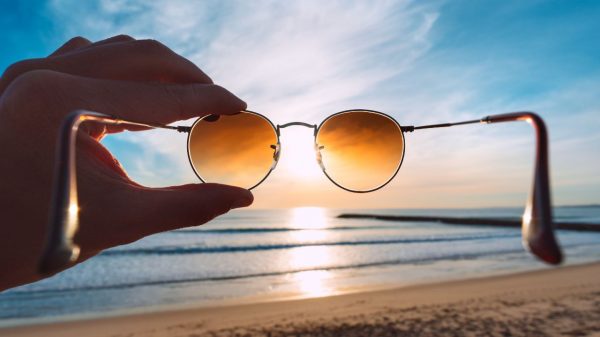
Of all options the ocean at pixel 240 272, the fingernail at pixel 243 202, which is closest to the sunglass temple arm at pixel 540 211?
the fingernail at pixel 243 202

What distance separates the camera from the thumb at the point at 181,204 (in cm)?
144

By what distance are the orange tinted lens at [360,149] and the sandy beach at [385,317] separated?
5.50 m

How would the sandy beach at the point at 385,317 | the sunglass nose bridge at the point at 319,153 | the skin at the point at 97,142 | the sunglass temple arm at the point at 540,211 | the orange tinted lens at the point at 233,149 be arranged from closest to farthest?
the sunglass temple arm at the point at 540,211 → the skin at the point at 97,142 → the orange tinted lens at the point at 233,149 → the sunglass nose bridge at the point at 319,153 → the sandy beach at the point at 385,317

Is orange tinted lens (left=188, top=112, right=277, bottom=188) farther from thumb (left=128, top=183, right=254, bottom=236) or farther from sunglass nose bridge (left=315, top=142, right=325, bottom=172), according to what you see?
thumb (left=128, top=183, right=254, bottom=236)

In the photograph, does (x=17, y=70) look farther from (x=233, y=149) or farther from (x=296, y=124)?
(x=296, y=124)

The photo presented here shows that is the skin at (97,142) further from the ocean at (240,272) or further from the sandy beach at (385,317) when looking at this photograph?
the ocean at (240,272)

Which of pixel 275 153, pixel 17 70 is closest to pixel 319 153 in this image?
pixel 275 153

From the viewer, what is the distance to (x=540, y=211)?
39.1 inches

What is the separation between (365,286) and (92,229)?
11.5 metres

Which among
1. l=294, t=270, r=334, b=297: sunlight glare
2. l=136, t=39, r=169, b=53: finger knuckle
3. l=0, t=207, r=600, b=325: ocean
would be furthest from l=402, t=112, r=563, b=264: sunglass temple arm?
l=294, t=270, r=334, b=297: sunlight glare

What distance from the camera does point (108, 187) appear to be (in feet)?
4.47

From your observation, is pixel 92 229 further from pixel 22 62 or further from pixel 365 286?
pixel 365 286

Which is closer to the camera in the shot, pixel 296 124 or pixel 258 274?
pixel 296 124

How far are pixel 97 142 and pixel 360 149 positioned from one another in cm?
181
